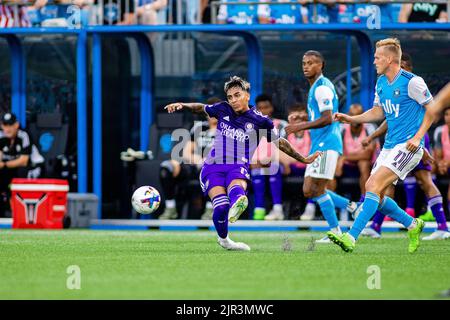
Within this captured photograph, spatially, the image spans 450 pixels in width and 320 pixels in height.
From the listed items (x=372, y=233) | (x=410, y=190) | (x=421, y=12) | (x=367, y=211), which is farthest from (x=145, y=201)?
(x=421, y=12)

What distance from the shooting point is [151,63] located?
814 inches

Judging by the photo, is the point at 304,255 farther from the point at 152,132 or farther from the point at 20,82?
the point at 20,82

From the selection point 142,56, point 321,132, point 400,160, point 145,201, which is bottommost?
point 145,201

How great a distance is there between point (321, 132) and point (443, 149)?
4662 mm

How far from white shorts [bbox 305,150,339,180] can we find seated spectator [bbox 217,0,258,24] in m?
5.09

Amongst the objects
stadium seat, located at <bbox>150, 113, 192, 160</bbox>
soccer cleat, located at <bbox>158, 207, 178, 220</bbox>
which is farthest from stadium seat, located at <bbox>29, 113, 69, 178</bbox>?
soccer cleat, located at <bbox>158, 207, 178, 220</bbox>

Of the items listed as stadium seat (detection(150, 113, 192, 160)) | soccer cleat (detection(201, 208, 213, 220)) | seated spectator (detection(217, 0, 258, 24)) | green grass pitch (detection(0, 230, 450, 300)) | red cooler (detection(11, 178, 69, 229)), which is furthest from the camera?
stadium seat (detection(150, 113, 192, 160))

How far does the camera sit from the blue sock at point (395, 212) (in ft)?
41.9

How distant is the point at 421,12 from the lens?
18781mm

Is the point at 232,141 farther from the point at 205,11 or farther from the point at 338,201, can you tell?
the point at 205,11

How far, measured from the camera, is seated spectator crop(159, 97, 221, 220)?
19.1m

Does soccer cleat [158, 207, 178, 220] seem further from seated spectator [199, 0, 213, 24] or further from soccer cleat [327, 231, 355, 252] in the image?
soccer cleat [327, 231, 355, 252]

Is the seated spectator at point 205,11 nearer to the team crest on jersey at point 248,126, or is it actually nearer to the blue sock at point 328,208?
the blue sock at point 328,208
